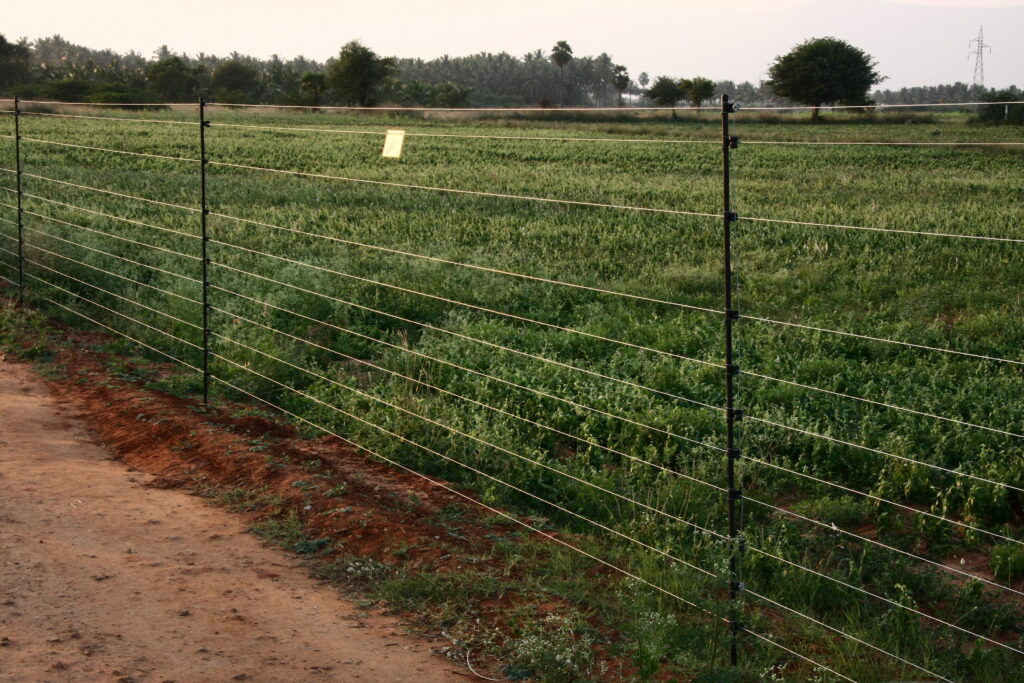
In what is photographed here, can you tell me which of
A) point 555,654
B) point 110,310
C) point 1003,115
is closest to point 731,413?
point 555,654

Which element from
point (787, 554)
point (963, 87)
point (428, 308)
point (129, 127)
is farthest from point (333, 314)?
point (963, 87)

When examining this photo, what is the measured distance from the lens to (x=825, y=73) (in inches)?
3182

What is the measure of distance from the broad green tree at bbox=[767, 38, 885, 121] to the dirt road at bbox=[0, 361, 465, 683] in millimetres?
80467

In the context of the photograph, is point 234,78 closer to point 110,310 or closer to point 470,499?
point 110,310

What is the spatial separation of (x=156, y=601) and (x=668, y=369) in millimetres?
5189

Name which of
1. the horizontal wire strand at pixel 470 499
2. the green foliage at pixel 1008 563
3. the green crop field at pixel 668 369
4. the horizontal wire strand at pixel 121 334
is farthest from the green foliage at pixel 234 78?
the green foliage at pixel 1008 563

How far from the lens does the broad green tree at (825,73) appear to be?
81.1 metres

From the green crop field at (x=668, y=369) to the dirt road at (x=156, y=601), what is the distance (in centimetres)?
130

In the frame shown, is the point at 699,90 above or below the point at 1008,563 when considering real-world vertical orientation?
above

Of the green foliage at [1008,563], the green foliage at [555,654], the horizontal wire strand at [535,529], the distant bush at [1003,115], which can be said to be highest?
the distant bush at [1003,115]

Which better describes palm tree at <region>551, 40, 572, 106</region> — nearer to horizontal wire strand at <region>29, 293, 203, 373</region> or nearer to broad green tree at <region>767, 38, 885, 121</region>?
broad green tree at <region>767, 38, 885, 121</region>

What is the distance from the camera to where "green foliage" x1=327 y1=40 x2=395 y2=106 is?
85.3m

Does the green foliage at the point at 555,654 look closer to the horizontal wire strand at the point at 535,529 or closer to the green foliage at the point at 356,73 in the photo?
the horizontal wire strand at the point at 535,529

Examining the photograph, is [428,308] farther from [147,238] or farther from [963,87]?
[963,87]
